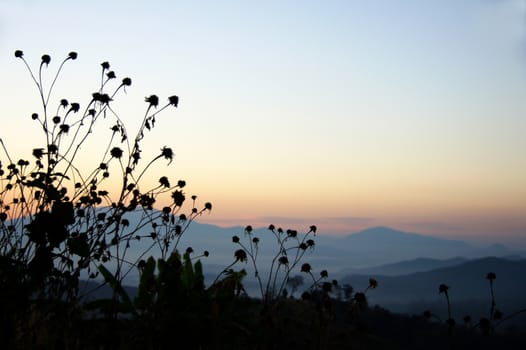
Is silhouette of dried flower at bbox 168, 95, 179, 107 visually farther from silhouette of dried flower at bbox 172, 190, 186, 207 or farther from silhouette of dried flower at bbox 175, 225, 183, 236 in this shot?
silhouette of dried flower at bbox 175, 225, 183, 236

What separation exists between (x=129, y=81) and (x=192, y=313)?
85.3 inches

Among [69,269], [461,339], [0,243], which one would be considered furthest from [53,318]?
[461,339]

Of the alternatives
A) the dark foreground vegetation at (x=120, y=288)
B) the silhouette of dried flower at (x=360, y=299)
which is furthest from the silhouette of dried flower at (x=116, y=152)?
the silhouette of dried flower at (x=360, y=299)

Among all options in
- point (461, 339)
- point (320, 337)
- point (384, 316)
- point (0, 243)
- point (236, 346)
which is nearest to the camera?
point (320, 337)

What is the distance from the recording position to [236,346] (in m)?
4.82

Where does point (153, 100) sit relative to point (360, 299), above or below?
above

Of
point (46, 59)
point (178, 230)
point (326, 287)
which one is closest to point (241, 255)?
point (326, 287)

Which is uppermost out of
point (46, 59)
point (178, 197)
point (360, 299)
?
point (46, 59)

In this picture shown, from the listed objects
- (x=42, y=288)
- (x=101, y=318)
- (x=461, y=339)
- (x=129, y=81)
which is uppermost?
(x=129, y=81)

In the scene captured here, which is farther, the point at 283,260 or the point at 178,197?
the point at 283,260

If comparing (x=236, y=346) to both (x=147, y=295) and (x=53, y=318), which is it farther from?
(x=53, y=318)

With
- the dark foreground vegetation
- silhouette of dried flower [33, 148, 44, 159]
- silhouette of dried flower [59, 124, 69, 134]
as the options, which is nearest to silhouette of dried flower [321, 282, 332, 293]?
the dark foreground vegetation

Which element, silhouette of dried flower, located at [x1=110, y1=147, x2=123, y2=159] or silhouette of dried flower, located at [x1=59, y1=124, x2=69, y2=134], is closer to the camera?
silhouette of dried flower, located at [x1=110, y1=147, x2=123, y2=159]

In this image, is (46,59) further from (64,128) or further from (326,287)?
(326,287)
